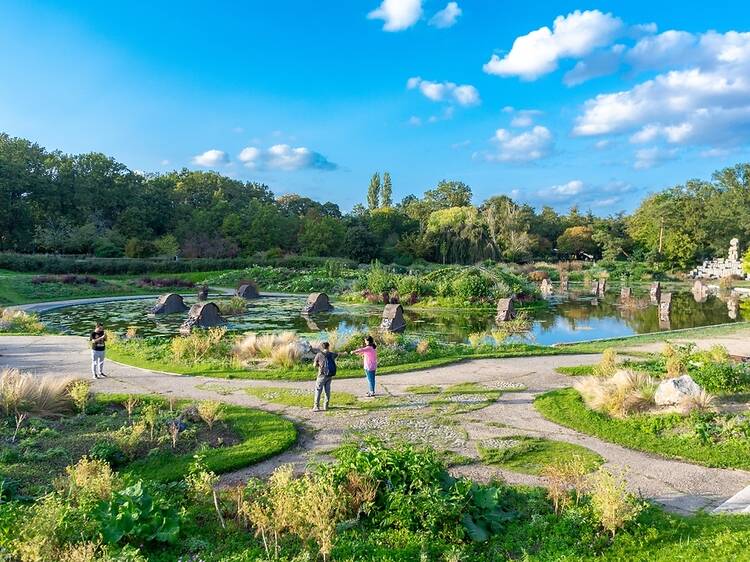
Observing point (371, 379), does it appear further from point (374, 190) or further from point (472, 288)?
point (374, 190)

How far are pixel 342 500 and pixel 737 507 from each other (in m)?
4.26

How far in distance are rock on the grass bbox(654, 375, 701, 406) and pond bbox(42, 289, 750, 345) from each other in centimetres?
1027

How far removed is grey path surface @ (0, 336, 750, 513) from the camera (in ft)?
22.3

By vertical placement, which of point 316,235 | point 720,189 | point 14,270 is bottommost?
point 14,270

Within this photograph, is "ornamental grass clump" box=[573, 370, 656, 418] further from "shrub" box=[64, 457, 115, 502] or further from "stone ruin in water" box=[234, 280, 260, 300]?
"stone ruin in water" box=[234, 280, 260, 300]

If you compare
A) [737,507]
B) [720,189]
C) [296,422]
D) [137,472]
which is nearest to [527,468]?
[737,507]

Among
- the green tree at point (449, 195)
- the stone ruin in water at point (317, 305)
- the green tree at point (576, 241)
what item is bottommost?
the stone ruin in water at point (317, 305)


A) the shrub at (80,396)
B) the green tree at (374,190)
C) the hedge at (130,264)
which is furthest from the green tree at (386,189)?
the shrub at (80,396)

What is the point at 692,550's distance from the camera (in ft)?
15.9

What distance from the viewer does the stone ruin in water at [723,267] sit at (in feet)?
180

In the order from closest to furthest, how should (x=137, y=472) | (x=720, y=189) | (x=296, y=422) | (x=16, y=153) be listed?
1. (x=137, y=472)
2. (x=296, y=422)
3. (x=16, y=153)
4. (x=720, y=189)

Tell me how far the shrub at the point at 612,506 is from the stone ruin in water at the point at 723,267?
188 ft

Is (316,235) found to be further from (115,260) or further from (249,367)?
(249,367)

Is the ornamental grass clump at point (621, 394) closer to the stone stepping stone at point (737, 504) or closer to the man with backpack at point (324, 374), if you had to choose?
the stone stepping stone at point (737, 504)
